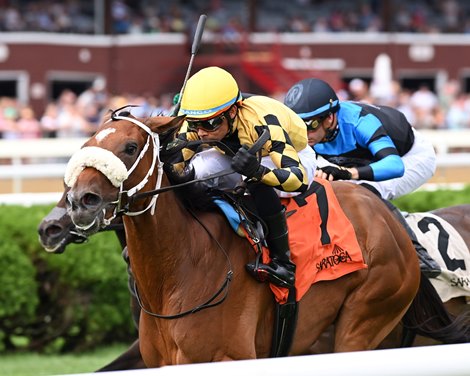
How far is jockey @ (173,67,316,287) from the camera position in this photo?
13.0 feet

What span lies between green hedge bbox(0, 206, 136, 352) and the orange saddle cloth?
9.45 ft

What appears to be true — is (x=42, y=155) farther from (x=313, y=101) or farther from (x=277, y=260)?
(x=277, y=260)

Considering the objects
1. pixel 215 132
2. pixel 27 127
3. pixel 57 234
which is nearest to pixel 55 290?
pixel 57 234

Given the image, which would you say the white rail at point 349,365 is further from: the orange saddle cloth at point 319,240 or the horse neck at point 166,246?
the orange saddle cloth at point 319,240

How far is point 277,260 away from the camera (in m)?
4.13

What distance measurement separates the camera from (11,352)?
23.1 ft

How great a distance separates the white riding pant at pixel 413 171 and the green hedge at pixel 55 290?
8.04ft

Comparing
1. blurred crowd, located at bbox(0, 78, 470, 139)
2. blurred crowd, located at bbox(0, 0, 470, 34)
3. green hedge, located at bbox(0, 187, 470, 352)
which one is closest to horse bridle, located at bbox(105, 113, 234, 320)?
green hedge, located at bbox(0, 187, 470, 352)

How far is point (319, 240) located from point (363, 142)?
809 mm

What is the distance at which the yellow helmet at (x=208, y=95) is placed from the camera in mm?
3936

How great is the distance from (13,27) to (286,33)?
6420 millimetres

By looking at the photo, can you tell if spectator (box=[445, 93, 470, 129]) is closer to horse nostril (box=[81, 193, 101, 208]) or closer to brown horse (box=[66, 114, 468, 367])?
brown horse (box=[66, 114, 468, 367])

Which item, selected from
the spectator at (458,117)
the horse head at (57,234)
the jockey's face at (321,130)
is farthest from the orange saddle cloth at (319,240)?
the spectator at (458,117)

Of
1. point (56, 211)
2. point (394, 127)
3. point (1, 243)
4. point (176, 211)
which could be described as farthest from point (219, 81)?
point (1, 243)
